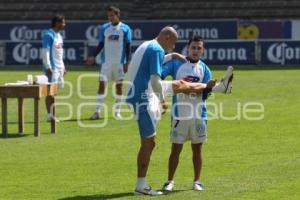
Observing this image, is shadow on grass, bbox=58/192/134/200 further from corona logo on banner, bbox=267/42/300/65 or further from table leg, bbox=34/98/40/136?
corona logo on banner, bbox=267/42/300/65

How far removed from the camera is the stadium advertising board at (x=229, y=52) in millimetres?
40188

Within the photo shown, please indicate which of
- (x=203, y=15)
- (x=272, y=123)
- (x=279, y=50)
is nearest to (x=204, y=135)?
(x=272, y=123)

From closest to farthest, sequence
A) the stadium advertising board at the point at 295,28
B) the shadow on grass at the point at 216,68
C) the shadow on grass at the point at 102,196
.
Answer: the shadow on grass at the point at 102,196 < the shadow on grass at the point at 216,68 < the stadium advertising board at the point at 295,28

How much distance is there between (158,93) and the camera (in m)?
11.6

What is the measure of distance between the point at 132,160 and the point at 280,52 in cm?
2597

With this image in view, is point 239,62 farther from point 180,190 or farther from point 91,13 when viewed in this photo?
point 180,190

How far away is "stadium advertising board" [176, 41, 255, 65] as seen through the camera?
40188mm

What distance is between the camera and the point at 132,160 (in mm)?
14656

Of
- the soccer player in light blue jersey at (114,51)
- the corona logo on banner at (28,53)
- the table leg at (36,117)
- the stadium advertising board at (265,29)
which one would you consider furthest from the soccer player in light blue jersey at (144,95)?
the stadium advertising board at (265,29)

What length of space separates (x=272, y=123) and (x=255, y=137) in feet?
6.76

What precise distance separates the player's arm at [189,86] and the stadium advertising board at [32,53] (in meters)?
30.1

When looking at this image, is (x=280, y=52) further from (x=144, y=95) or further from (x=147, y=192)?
(x=147, y=192)

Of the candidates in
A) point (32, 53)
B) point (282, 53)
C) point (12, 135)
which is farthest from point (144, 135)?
point (32, 53)

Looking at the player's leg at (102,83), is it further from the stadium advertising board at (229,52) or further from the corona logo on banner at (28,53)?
the corona logo on banner at (28,53)
